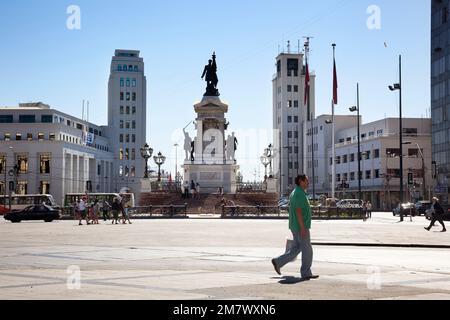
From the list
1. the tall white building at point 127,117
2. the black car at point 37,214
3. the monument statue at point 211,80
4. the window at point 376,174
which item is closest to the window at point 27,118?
the tall white building at point 127,117

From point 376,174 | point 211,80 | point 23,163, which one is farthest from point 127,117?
point 211,80

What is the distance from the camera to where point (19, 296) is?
10039 millimetres

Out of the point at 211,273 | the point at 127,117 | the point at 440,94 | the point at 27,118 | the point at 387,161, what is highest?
the point at 127,117

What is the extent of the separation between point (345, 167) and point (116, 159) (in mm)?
52356

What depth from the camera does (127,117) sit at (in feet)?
502

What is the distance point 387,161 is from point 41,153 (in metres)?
55.1

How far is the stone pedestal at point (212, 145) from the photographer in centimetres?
7925

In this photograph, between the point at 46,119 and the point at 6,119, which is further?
the point at 46,119

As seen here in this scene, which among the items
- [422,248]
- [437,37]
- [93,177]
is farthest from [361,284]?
[93,177]

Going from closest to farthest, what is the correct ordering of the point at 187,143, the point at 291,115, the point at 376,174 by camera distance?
the point at 187,143 < the point at 376,174 < the point at 291,115

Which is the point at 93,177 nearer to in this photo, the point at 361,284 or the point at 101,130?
the point at 101,130

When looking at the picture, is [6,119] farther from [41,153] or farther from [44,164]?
[44,164]

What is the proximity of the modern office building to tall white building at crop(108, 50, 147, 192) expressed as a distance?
247 feet

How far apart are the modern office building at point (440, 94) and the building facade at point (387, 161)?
1078 centimetres
